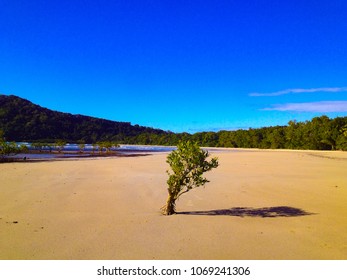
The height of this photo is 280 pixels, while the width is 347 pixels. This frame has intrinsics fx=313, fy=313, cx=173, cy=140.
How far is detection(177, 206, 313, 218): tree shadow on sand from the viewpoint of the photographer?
340 inches

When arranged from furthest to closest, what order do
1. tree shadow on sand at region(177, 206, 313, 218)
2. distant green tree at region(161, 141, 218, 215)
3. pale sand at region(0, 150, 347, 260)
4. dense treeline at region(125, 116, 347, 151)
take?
dense treeline at region(125, 116, 347, 151) < distant green tree at region(161, 141, 218, 215) < tree shadow on sand at region(177, 206, 313, 218) < pale sand at region(0, 150, 347, 260)

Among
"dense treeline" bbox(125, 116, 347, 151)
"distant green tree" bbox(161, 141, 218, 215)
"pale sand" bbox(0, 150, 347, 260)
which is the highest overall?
"dense treeline" bbox(125, 116, 347, 151)

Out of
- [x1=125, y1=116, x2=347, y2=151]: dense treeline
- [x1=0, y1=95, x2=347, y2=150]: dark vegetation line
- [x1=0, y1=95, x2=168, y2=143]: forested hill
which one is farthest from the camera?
[x1=0, y1=95, x2=168, y2=143]: forested hill

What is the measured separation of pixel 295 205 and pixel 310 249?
422 centimetres

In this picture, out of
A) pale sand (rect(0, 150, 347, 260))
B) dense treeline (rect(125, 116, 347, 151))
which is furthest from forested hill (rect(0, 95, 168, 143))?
pale sand (rect(0, 150, 347, 260))

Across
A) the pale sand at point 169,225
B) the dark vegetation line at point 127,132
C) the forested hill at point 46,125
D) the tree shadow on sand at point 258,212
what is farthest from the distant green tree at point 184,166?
the forested hill at point 46,125

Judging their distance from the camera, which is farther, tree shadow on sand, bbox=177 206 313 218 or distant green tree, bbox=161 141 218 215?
distant green tree, bbox=161 141 218 215

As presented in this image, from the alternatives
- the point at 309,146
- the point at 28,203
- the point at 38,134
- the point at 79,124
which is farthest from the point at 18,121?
the point at 28,203

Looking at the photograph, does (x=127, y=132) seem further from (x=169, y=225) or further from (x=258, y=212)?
(x=169, y=225)

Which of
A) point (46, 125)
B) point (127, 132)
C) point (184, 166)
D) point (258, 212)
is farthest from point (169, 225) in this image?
point (127, 132)

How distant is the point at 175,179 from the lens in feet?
29.0

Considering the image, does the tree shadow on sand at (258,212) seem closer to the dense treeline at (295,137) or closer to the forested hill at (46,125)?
the dense treeline at (295,137)

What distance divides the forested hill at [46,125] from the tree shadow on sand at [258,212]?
130 metres

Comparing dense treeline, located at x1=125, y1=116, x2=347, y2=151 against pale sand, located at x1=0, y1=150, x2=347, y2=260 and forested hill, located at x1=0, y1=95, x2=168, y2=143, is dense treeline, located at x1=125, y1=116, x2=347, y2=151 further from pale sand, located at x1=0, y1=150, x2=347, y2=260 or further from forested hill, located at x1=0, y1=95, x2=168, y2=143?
forested hill, located at x1=0, y1=95, x2=168, y2=143
